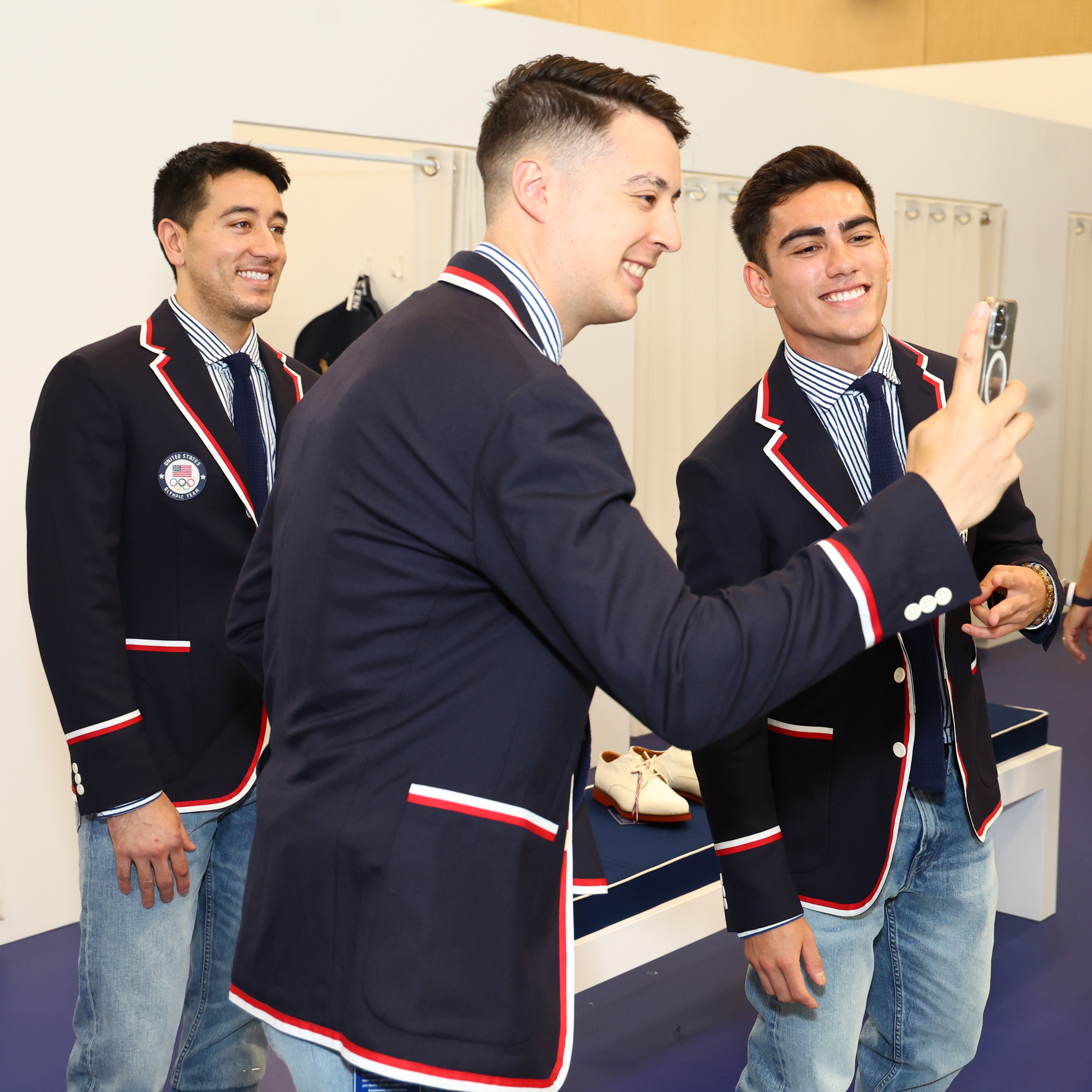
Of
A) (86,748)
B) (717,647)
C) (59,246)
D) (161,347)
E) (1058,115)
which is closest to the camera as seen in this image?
(717,647)

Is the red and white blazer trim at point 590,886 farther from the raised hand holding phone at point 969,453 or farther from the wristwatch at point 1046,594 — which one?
the wristwatch at point 1046,594

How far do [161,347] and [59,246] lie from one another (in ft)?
4.89

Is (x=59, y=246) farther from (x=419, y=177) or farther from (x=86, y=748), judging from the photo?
(x=86, y=748)

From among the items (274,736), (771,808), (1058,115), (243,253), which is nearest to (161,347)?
(243,253)

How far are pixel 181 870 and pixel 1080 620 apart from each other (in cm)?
190

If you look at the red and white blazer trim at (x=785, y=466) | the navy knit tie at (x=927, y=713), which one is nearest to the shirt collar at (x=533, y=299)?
the red and white blazer trim at (x=785, y=466)

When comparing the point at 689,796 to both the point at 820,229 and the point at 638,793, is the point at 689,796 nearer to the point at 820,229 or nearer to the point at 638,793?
the point at 638,793

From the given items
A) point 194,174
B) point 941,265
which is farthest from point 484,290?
point 941,265

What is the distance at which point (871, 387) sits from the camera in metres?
1.66

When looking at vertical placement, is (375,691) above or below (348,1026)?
above

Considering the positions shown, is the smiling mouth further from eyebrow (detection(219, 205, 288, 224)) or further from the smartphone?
eyebrow (detection(219, 205, 288, 224))

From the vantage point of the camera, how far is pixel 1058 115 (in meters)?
6.71

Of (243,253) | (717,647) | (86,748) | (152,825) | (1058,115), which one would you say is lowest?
(152,825)

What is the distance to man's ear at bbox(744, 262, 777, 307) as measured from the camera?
177 cm
